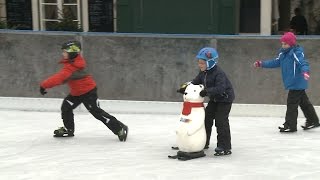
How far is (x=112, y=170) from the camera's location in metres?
6.16

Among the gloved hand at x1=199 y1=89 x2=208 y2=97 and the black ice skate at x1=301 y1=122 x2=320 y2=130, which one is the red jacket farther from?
the black ice skate at x1=301 y1=122 x2=320 y2=130

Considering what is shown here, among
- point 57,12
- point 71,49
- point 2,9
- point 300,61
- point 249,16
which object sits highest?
point 2,9

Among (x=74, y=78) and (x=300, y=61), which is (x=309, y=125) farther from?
(x=74, y=78)

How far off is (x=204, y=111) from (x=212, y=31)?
283 inches

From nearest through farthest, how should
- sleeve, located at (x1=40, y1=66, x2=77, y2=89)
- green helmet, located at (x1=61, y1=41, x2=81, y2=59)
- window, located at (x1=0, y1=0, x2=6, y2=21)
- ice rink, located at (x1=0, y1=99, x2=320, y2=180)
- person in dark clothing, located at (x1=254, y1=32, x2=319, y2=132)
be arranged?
ice rink, located at (x1=0, y1=99, x2=320, y2=180) → sleeve, located at (x1=40, y1=66, x2=77, y2=89) → green helmet, located at (x1=61, y1=41, x2=81, y2=59) → person in dark clothing, located at (x1=254, y1=32, x2=319, y2=132) → window, located at (x1=0, y1=0, x2=6, y2=21)

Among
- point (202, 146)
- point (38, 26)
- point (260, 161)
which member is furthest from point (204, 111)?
point (38, 26)

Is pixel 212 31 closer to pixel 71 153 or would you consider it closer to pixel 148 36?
pixel 148 36

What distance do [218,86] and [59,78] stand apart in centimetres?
202

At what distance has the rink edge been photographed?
30.6ft

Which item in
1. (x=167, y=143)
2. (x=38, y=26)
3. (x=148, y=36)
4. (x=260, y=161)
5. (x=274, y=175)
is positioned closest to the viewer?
(x=274, y=175)

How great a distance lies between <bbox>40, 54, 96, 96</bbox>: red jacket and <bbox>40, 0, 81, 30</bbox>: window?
7.11 meters

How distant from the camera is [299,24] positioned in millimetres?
14211

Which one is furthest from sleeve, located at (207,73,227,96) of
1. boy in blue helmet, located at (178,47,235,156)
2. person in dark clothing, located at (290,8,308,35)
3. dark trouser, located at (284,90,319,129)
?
person in dark clothing, located at (290,8,308,35)


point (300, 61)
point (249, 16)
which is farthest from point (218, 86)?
point (249, 16)
